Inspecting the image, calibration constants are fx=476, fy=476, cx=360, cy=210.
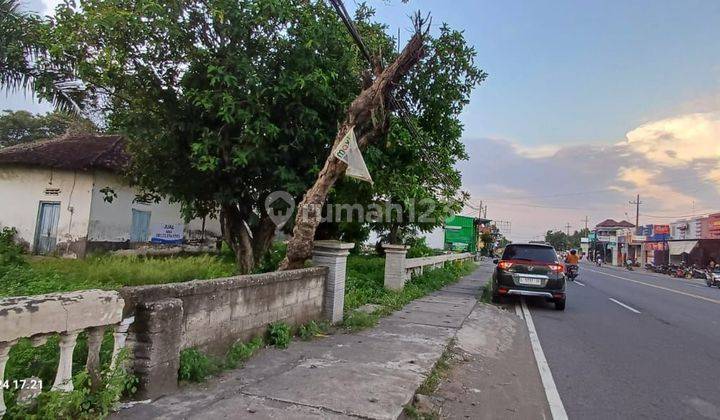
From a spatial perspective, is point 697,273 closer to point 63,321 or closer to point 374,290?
point 374,290

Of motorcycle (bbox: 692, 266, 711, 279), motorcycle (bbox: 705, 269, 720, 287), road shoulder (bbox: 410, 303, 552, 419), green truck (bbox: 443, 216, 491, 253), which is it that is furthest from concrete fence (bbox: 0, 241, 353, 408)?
motorcycle (bbox: 692, 266, 711, 279)

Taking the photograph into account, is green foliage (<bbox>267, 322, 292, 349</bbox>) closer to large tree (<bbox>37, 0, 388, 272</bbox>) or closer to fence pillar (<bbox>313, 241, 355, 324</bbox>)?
fence pillar (<bbox>313, 241, 355, 324</bbox>)

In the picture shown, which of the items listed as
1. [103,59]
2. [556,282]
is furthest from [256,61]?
[556,282]

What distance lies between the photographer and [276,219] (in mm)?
10555

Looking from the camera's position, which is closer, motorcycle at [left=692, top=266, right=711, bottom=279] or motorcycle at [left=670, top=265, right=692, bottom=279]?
motorcycle at [left=692, top=266, right=711, bottom=279]

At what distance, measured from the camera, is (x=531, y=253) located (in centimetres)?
1234

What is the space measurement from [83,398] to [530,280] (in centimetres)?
1065

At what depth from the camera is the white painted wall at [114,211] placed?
1645 centimetres

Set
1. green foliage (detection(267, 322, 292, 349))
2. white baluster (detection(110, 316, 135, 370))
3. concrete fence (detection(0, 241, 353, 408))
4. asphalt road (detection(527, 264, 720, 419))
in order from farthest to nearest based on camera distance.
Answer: green foliage (detection(267, 322, 292, 349)) → asphalt road (detection(527, 264, 720, 419)) → white baluster (detection(110, 316, 135, 370)) → concrete fence (detection(0, 241, 353, 408))

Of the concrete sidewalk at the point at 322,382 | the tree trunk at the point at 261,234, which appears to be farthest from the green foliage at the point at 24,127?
the concrete sidewalk at the point at 322,382

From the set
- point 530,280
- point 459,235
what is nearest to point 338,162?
point 530,280

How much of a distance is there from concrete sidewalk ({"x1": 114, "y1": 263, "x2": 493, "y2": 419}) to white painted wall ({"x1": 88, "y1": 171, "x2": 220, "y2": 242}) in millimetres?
11396

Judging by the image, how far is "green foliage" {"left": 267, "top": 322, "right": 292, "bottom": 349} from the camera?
615cm

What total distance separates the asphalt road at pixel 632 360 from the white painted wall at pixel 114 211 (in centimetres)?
1261
